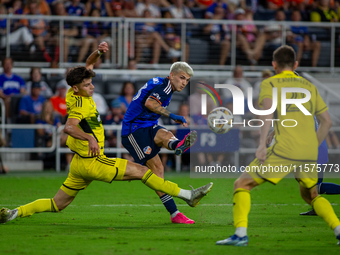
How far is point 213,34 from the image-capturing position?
1645 centimetres

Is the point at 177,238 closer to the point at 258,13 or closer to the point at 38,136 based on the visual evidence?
the point at 38,136

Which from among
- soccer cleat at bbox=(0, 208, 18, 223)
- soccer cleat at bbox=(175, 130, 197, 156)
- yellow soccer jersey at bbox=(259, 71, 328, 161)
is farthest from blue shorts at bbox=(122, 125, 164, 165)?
yellow soccer jersey at bbox=(259, 71, 328, 161)

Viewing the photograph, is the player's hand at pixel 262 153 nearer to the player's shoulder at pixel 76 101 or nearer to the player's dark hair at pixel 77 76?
the player's shoulder at pixel 76 101

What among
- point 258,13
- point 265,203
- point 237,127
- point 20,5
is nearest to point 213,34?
point 258,13

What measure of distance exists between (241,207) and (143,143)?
238cm

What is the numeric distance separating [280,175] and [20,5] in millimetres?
13202

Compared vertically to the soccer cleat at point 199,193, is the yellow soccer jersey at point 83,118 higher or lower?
higher

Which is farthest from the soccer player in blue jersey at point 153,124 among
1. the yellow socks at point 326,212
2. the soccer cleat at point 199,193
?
the yellow socks at point 326,212

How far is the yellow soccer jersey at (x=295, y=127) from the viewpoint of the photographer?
509 cm

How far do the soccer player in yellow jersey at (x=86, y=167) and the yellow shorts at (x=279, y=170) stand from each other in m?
1.23

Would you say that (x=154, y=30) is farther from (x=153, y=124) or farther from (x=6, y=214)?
(x=6, y=214)

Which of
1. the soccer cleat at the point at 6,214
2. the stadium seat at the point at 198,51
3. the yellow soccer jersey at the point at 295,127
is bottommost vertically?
the soccer cleat at the point at 6,214

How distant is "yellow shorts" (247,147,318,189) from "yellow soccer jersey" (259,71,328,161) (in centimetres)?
6

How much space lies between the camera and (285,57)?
5.25m
